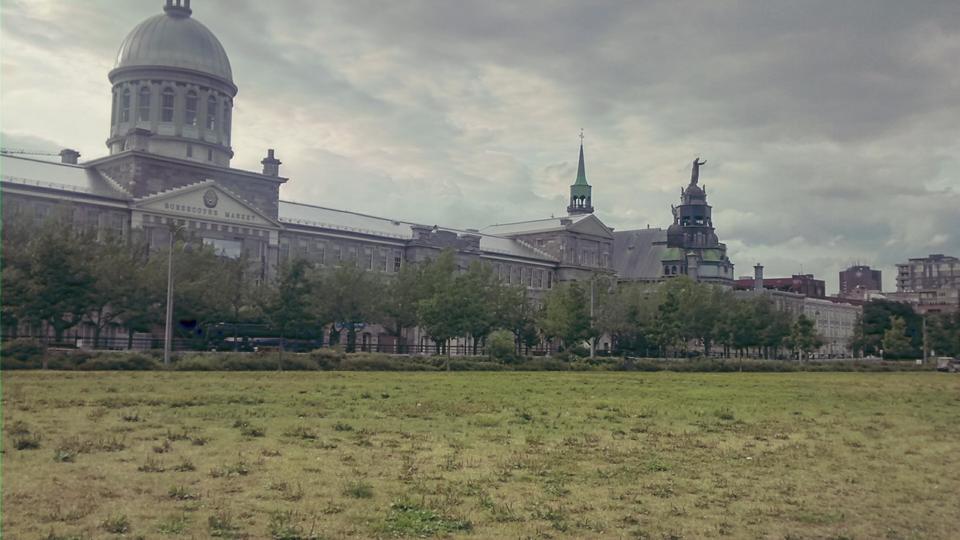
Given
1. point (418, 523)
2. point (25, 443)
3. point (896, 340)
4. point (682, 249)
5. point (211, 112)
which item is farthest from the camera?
point (682, 249)

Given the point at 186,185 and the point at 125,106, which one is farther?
the point at 125,106

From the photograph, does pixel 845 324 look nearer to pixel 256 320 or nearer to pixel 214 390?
pixel 256 320

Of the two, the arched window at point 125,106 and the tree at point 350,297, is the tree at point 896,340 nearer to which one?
the tree at point 350,297


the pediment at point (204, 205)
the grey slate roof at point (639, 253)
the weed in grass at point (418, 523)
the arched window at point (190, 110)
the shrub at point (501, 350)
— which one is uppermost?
the arched window at point (190, 110)

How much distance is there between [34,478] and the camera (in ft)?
42.1

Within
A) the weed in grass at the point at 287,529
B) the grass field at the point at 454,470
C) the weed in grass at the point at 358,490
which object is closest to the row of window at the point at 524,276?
the grass field at the point at 454,470

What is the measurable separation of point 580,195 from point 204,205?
81660 mm

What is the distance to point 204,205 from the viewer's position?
79.8 metres

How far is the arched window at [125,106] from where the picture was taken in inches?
3322

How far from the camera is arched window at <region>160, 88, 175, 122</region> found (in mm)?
83438

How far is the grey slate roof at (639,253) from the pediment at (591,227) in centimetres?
2184

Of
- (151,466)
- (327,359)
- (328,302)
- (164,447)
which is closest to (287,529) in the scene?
(151,466)

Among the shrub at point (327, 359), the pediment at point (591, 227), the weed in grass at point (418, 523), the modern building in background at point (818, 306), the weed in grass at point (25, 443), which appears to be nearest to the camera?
the weed in grass at point (418, 523)

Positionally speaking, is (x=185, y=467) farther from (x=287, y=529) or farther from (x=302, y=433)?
(x=302, y=433)
